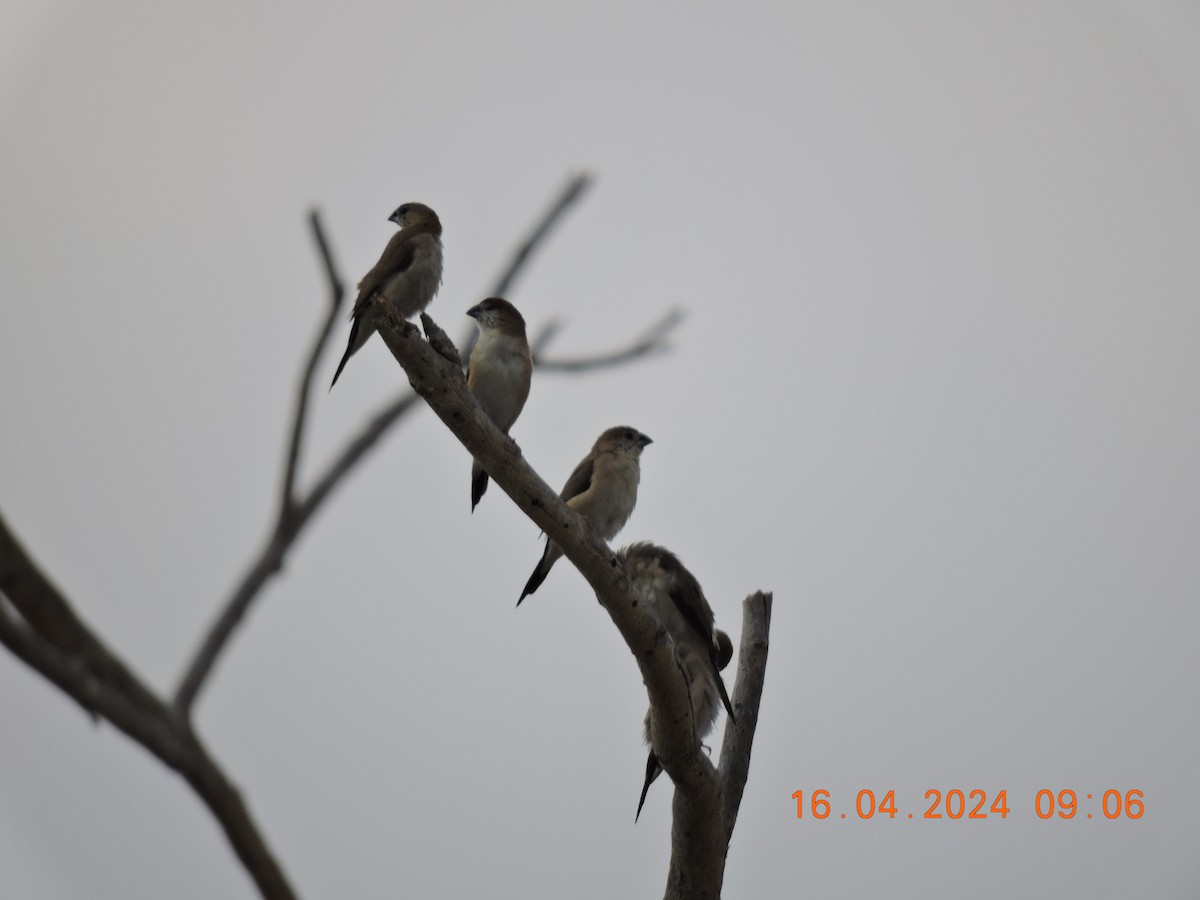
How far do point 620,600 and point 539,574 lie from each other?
1.70 m

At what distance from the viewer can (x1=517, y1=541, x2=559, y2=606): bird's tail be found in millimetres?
5902

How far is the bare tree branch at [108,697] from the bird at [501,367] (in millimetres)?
2972

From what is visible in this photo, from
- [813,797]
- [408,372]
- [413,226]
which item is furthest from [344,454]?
[813,797]

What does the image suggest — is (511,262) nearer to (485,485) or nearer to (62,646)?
(485,485)

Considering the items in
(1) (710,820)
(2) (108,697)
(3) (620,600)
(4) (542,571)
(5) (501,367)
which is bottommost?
(2) (108,697)

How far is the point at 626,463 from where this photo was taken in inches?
249

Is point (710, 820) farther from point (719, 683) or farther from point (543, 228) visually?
point (543, 228)

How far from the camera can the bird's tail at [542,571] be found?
590cm

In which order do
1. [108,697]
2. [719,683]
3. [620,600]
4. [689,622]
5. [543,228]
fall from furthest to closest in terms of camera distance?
[543,228] → [689,622] → [719,683] → [620,600] → [108,697]

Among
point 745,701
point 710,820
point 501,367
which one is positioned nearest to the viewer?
point 710,820

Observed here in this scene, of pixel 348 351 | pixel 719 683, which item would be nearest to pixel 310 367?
pixel 348 351

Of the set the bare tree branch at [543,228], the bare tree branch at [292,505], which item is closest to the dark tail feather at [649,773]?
the bare tree branch at [292,505]

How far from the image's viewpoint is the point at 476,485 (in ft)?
20.4

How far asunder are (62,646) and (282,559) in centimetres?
283
